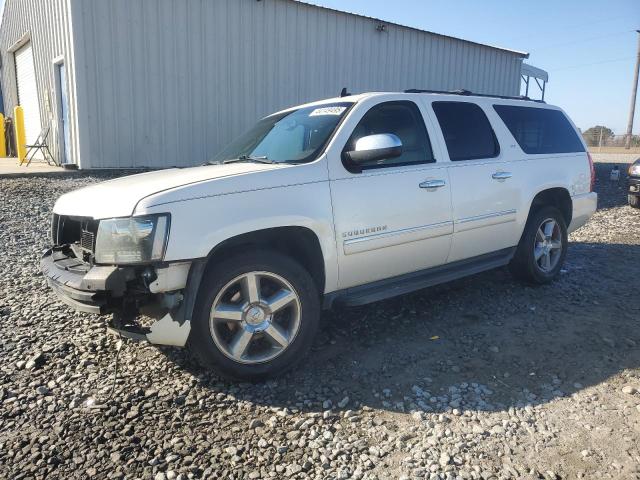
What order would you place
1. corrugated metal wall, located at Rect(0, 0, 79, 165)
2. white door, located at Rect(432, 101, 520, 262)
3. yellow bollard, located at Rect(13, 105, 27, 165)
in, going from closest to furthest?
white door, located at Rect(432, 101, 520, 262)
corrugated metal wall, located at Rect(0, 0, 79, 165)
yellow bollard, located at Rect(13, 105, 27, 165)

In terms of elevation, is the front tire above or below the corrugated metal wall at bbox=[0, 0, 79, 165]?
below

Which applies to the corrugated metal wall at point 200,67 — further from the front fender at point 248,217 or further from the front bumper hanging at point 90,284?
the front fender at point 248,217

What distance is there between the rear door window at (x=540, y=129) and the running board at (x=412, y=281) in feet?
3.60

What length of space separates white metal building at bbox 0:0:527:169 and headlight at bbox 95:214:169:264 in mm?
8873

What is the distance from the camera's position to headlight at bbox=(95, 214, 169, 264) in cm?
286

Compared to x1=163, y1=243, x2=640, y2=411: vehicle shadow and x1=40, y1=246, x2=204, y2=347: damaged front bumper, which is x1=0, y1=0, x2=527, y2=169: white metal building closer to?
x1=163, y1=243, x2=640, y2=411: vehicle shadow

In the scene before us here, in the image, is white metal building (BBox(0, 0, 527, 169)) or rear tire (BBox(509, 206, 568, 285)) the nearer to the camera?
rear tire (BBox(509, 206, 568, 285))

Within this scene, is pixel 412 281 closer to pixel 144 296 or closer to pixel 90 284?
pixel 144 296

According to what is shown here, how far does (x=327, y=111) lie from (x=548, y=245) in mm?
2809

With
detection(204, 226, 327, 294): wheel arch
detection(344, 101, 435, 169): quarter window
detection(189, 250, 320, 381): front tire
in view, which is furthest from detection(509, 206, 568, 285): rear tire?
detection(189, 250, 320, 381): front tire

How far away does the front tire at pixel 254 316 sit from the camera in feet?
10.1

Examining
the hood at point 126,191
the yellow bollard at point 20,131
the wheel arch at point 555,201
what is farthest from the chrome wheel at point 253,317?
the yellow bollard at point 20,131

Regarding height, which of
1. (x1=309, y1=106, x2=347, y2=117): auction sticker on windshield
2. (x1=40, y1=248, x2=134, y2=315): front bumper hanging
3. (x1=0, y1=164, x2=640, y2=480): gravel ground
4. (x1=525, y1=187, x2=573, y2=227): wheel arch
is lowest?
(x1=0, y1=164, x2=640, y2=480): gravel ground

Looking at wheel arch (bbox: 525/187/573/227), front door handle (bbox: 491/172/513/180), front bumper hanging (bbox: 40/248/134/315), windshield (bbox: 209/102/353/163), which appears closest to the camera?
front bumper hanging (bbox: 40/248/134/315)
